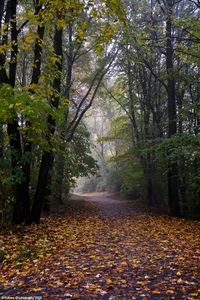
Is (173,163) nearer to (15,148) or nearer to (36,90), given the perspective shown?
(15,148)

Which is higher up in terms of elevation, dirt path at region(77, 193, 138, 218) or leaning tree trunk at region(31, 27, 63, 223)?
leaning tree trunk at region(31, 27, 63, 223)

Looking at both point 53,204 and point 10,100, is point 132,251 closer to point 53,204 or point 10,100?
point 10,100

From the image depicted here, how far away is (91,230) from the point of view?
8.95 m

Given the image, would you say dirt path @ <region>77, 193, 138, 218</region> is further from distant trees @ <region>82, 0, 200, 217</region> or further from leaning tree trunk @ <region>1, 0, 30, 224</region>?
leaning tree trunk @ <region>1, 0, 30, 224</region>

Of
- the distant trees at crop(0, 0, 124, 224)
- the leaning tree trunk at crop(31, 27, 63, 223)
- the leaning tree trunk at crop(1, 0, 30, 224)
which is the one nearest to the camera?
the distant trees at crop(0, 0, 124, 224)

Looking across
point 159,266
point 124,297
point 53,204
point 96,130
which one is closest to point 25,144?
point 159,266

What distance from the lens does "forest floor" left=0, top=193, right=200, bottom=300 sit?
394cm

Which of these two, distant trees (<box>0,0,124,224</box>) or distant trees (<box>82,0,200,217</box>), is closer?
distant trees (<box>0,0,124,224</box>)

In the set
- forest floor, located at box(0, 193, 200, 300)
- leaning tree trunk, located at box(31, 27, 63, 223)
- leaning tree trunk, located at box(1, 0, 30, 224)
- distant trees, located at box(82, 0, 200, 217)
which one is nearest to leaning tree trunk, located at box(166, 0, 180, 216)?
distant trees, located at box(82, 0, 200, 217)

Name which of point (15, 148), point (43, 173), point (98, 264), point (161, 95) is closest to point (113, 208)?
point (161, 95)

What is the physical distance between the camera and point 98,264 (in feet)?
17.0

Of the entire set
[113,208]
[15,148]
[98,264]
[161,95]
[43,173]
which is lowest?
[113,208]

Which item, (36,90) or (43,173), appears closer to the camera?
(36,90)

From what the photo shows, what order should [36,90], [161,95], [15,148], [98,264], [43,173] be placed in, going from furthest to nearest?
1. [161,95]
2. [43,173]
3. [15,148]
4. [36,90]
5. [98,264]
